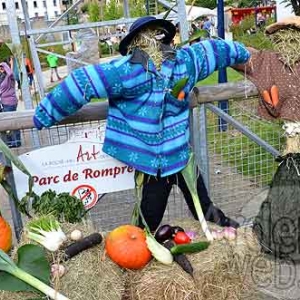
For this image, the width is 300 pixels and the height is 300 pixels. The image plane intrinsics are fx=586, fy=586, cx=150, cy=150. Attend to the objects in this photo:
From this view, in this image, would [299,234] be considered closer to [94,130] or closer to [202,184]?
[202,184]

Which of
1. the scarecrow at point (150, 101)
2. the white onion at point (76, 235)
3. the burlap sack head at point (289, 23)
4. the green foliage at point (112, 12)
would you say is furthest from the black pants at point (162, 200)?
the green foliage at point (112, 12)

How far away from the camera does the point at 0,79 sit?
830 centimetres

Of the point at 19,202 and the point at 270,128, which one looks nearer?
the point at 19,202

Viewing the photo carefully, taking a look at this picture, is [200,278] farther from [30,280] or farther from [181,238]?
[30,280]

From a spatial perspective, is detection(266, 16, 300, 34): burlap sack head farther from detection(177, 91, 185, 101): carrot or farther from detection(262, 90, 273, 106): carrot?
detection(177, 91, 185, 101): carrot

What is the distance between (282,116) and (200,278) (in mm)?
1190

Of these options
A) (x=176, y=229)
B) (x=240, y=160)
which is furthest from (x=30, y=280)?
(x=240, y=160)

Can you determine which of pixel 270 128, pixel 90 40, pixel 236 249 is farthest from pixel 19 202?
pixel 90 40

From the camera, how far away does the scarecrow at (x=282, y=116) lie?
349 cm

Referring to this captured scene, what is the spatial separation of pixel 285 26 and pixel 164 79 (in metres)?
0.83

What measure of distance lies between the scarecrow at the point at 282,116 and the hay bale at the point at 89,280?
131 centimetres

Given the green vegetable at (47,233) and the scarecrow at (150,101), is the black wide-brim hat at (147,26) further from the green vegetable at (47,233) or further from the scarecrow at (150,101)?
the green vegetable at (47,233)

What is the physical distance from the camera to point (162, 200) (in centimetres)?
346

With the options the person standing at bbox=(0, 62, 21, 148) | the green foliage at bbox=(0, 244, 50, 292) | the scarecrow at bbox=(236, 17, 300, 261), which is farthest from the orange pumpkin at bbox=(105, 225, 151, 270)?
the person standing at bbox=(0, 62, 21, 148)
